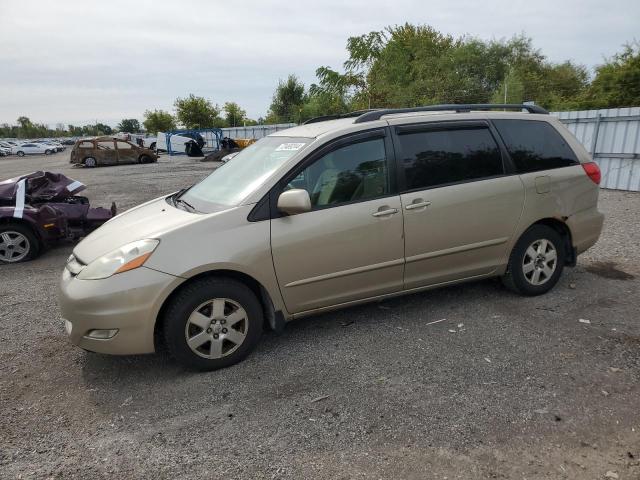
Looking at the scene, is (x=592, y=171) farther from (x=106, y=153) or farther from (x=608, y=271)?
(x=106, y=153)

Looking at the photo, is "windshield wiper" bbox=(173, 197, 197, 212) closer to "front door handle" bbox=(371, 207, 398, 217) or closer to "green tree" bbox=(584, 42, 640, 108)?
"front door handle" bbox=(371, 207, 398, 217)

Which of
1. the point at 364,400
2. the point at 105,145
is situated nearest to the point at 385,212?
the point at 364,400

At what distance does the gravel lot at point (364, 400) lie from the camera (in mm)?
2430

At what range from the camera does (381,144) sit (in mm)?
3748

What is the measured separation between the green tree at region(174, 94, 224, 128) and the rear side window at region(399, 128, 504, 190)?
179 feet

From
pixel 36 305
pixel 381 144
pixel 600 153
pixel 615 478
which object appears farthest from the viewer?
pixel 600 153

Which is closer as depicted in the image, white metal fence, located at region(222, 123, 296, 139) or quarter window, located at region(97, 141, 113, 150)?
quarter window, located at region(97, 141, 113, 150)

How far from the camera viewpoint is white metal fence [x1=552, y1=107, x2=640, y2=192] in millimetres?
10234

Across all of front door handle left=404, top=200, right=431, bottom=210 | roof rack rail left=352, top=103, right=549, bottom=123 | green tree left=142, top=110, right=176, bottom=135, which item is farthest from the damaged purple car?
green tree left=142, top=110, right=176, bottom=135

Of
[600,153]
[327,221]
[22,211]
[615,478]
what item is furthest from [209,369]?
[600,153]

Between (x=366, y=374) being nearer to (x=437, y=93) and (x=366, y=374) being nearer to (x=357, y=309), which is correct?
(x=357, y=309)

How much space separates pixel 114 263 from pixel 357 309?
7.26 ft

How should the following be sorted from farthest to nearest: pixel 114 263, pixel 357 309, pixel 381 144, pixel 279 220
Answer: pixel 357 309
pixel 381 144
pixel 279 220
pixel 114 263

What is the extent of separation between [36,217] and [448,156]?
5972mm
